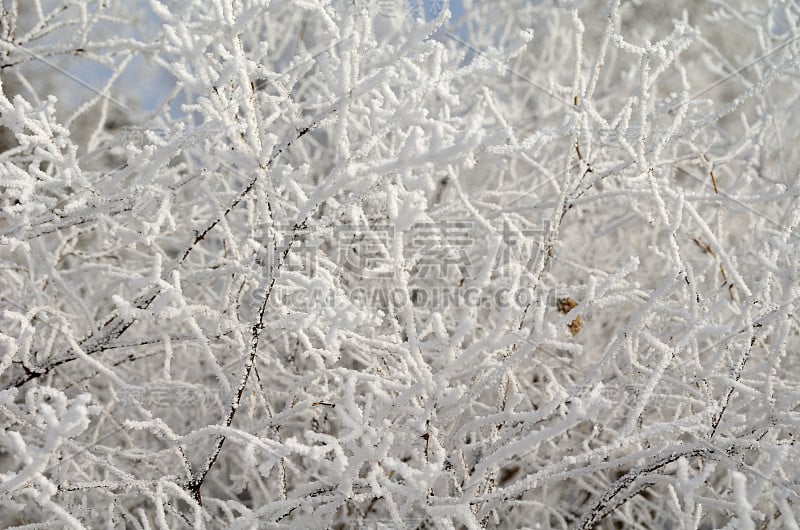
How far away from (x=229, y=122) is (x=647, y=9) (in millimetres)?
6136

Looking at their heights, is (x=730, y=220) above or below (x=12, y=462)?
above

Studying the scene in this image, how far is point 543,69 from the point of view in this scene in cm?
429

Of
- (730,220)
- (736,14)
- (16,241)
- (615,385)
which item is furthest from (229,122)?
(730,220)

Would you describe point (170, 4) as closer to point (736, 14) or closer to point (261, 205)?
point (261, 205)

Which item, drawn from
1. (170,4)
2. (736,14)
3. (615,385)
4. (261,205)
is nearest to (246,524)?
(261,205)

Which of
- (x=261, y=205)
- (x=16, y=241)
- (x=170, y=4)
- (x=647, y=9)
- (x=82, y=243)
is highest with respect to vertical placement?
(x=647, y=9)

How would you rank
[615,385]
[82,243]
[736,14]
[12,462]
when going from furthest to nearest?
1. [82,243]
2. [12,462]
3. [736,14]
4. [615,385]

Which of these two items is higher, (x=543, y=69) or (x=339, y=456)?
(x=543, y=69)

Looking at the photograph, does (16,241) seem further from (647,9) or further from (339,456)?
(647,9)

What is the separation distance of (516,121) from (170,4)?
2.12 m

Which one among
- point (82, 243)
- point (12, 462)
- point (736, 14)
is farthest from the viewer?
point (82, 243)

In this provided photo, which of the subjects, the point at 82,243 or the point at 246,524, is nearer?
the point at 246,524

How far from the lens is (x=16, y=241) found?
5.10 feet

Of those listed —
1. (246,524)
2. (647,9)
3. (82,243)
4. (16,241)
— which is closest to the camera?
(246,524)
